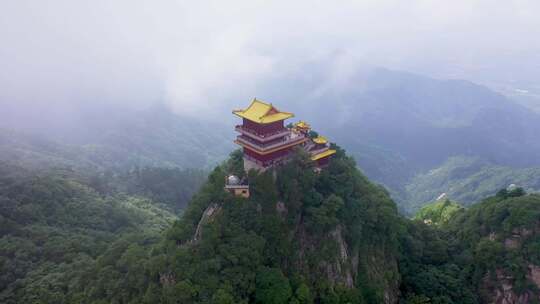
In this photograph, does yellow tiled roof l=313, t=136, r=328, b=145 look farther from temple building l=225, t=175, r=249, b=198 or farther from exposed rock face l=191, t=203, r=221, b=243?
exposed rock face l=191, t=203, r=221, b=243

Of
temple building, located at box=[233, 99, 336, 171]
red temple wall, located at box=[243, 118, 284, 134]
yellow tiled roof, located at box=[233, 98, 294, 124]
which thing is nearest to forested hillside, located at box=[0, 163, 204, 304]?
temple building, located at box=[233, 99, 336, 171]

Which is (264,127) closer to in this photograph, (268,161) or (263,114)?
(263,114)

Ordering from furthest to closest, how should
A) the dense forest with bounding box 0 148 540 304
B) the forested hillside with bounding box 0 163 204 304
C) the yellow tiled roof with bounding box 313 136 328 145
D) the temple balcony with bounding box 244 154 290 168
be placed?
the yellow tiled roof with bounding box 313 136 328 145
the forested hillside with bounding box 0 163 204 304
the temple balcony with bounding box 244 154 290 168
the dense forest with bounding box 0 148 540 304

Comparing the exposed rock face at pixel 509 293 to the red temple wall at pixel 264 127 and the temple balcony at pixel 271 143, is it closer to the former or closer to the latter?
the temple balcony at pixel 271 143

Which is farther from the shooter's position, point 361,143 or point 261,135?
point 361,143

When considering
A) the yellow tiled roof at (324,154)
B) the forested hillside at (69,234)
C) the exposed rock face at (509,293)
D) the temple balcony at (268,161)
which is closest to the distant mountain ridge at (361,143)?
the forested hillside at (69,234)

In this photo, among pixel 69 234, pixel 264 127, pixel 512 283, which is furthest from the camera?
pixel 69 234

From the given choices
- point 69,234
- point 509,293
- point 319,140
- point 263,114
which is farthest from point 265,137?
point 69,234
